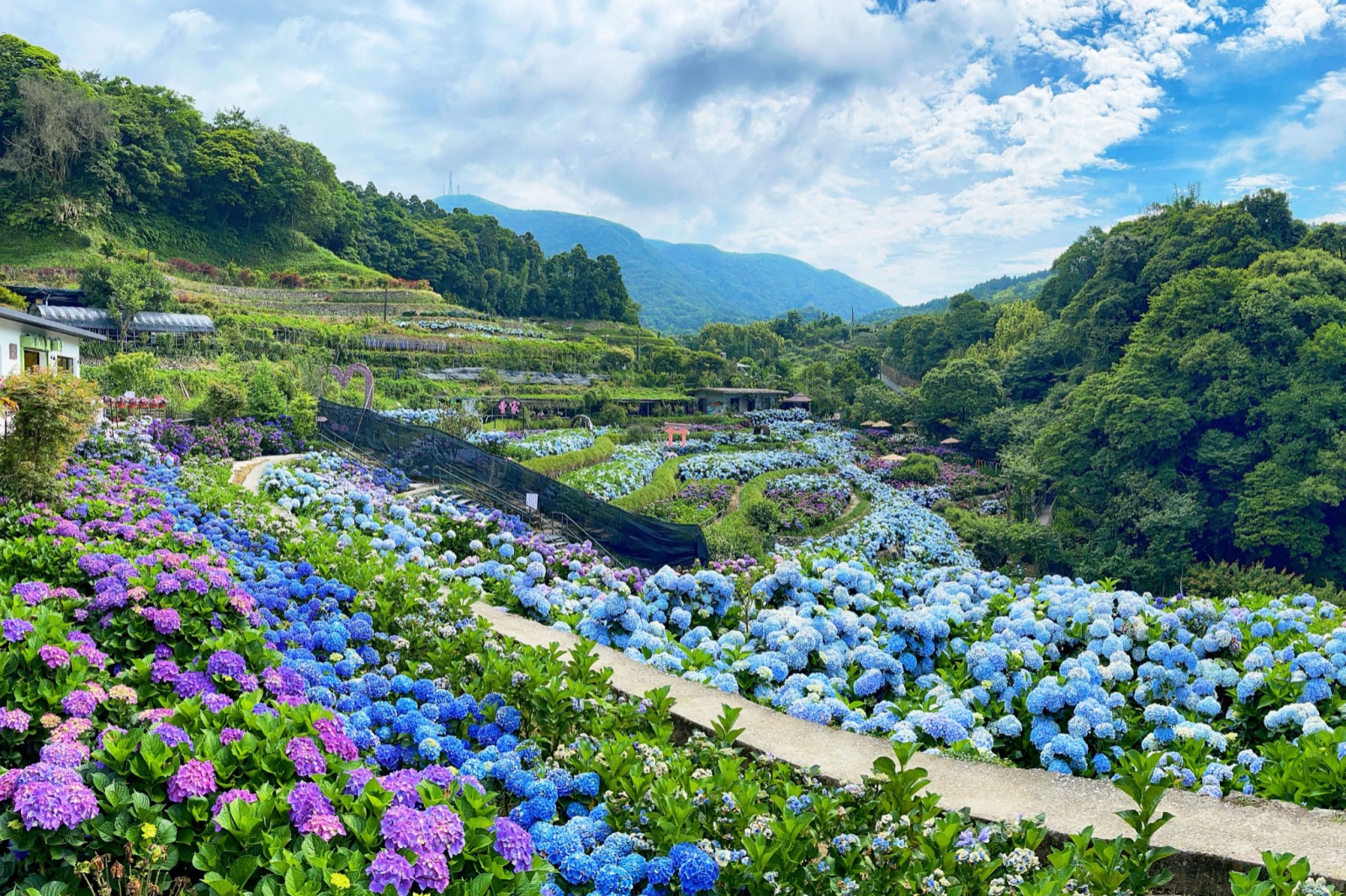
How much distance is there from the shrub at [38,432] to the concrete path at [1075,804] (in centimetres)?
520

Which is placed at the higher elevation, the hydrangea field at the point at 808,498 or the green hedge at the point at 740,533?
the green hedge at the point at 740,533

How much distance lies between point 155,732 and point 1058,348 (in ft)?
142

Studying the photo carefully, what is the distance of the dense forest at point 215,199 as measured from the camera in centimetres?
4491

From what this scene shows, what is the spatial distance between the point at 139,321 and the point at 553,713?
32.9 m

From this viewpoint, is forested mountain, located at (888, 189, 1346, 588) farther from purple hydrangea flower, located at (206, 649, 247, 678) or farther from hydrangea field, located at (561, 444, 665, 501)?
purple hydrangea flower, located at (206, 649, 247, 678)

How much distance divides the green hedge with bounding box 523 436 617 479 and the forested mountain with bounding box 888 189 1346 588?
1398cm

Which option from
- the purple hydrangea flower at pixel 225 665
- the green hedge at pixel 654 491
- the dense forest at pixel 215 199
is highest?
the dense forest at pixel 215 199

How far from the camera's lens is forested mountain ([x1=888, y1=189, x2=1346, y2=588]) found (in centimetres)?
2150

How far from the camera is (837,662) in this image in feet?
12.9

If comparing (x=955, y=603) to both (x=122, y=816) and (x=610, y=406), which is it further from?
(x=610, y=406)

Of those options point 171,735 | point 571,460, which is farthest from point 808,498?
point 171,735

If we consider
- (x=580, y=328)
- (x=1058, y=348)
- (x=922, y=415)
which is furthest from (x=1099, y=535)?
(x=580, y=328)

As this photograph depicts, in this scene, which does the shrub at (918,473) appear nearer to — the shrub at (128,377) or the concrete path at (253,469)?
the concrete path at (253,469)

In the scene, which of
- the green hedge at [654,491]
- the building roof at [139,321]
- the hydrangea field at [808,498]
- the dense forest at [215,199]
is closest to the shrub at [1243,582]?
the hydrangea field at [808,498]
